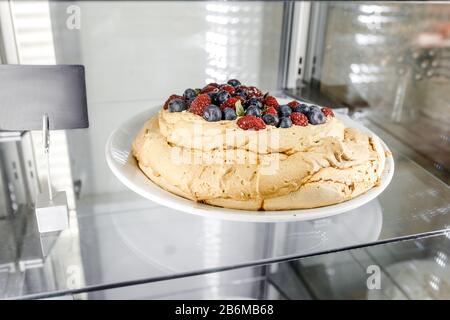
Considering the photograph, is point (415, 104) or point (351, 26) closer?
point (415, 104)

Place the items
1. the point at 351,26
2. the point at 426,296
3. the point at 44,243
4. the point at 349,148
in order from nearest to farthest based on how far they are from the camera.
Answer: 1. the point at 44,243
2. the point at 349,148
3. the point at 426,296
4. the point at 351,26

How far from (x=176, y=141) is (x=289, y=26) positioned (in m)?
0.66

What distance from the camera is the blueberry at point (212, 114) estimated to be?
82 centimetres

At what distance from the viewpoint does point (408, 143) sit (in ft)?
3.54

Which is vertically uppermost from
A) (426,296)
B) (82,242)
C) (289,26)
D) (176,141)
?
(289,26)

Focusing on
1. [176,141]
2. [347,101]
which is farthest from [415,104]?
[176,141]

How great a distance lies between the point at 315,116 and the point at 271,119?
95 millimetres

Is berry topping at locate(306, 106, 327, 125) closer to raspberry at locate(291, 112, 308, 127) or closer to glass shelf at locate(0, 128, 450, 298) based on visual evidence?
raspberry at locate(291, 112, 308, 127)

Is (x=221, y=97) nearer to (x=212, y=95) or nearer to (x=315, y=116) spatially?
(x=212, y=95)

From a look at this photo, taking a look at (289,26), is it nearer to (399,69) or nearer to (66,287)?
(399,69)

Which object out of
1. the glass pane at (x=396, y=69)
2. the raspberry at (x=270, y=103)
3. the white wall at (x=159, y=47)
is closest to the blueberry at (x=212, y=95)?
the raspberry at (x=270, y=103)

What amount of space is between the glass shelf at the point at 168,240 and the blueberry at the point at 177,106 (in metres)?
0.19

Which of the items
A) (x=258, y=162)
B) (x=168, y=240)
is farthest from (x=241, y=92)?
(x=168, y=240)

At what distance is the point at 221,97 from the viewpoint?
2.89 feet
